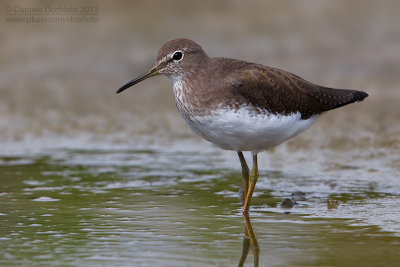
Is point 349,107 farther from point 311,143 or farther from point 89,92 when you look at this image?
point 89,92

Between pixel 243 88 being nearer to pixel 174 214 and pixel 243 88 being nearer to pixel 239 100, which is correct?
pixel 239 100

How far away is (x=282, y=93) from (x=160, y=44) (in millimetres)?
7479

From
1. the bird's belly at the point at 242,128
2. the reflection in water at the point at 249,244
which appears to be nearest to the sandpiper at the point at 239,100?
the bird's belly at the point at 242,128

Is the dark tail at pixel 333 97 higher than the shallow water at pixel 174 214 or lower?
higher

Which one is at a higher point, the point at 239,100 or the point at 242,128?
the point at 239,100

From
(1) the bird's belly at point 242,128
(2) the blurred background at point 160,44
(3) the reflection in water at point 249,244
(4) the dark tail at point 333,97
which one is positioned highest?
(2) the blurred background at point 160,44

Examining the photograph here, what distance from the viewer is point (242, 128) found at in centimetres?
779

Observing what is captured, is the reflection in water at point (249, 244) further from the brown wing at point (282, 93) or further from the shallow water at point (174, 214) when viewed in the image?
the brown wing at point (282, 93)

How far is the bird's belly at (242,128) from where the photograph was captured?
25.5ft

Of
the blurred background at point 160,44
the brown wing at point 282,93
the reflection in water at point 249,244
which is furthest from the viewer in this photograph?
the blurred background at point 160,44

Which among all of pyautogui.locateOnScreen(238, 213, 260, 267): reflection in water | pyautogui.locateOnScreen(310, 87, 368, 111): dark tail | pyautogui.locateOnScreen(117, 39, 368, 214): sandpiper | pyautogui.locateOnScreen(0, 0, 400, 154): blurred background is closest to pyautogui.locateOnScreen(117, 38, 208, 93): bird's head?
pyautogui.locateOnScreen(117, 39, 368, 214): sandpiper

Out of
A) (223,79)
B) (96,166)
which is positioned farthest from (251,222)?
(96,166)

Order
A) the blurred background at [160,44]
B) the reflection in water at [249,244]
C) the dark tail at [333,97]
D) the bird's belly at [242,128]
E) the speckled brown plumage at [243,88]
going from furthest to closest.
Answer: the blurred background at [160,44] → the dark tail at [333,97] → the speckled brown plumage at [243,88] → the bird's belly at [242,128] → the reflection in water at [249,244]

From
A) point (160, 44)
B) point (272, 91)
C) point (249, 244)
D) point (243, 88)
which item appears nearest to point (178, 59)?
point (243, 88)
